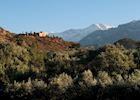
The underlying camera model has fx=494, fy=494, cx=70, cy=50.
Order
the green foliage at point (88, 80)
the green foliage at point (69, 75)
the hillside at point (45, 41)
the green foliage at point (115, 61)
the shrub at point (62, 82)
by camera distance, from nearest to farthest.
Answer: the green foliage at point (69, 75) → the green foliage at point (88, 80) → the shrub at point (62, 82) → the green foliage at point (115, 61) → the hillside at point (45, 41)

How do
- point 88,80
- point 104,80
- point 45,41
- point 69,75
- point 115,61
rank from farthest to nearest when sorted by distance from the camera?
1. point 45,41
2. point 115,61
3. point 69,75
4. point 104,80
5. point 88,80

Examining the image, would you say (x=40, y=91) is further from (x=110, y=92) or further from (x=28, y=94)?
(x=110, y=92)

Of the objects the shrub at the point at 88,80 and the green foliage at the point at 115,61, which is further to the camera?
the green foliage at the point at 115,61

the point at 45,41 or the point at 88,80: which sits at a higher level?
the point at 45,41

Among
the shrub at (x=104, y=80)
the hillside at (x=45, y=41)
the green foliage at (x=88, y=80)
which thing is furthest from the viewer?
the hillside at (x=45, y=41)

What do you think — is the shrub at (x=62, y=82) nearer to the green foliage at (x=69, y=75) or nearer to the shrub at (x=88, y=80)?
the green foliage at (x=69, y=75)

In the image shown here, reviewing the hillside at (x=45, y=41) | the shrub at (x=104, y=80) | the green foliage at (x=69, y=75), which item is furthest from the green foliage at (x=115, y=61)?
the hillside at (x=45, y=41)

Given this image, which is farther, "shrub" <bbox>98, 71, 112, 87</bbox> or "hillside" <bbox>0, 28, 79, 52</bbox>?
"hillside" <bbox>0, 28, 79, 52</bbox>

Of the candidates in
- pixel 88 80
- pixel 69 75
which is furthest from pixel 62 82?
pixel 69 75

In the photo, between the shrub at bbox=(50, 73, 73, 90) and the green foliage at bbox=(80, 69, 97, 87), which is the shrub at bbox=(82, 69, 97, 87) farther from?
the shrub at bbox=(50, 73, 73, 90)

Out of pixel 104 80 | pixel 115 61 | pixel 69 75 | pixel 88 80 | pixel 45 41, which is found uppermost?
pixel 45 41

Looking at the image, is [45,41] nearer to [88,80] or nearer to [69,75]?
[69,75]

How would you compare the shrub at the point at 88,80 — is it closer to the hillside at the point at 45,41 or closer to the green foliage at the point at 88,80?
the green foliage at the point at 88,80

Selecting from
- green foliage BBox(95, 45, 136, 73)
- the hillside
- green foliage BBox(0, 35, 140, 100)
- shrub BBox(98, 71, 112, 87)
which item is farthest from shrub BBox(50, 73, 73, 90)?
the hillside
